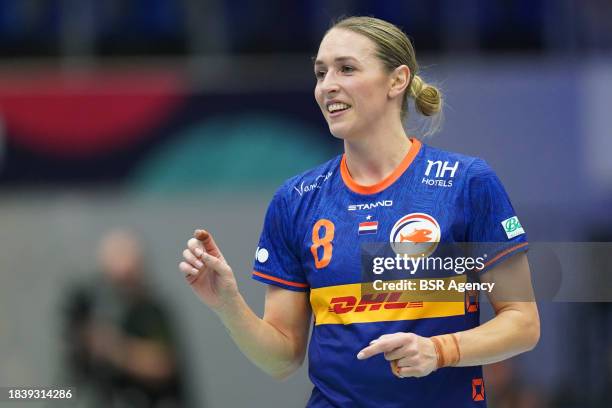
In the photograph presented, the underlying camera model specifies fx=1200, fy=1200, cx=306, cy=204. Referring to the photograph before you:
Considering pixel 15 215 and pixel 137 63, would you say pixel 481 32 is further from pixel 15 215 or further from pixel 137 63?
pixel 15 215

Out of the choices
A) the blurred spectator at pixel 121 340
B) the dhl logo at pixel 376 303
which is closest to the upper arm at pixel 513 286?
the dhl logo at pixel 376 303

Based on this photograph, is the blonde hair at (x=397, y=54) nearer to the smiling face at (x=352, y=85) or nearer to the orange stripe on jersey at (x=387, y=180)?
the smiling face at (x=352, y=85)

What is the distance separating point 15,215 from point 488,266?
772 cm

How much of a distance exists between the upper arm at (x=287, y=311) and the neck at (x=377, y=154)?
0.48 metres

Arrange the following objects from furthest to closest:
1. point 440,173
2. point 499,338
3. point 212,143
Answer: point 212,143
point 440,173
point 499,338

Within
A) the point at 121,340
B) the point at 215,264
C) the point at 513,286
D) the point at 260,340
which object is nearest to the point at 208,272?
the point at 215,264

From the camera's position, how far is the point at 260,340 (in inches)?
167

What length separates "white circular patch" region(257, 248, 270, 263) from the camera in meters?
4.39

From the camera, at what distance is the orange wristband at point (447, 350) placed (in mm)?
3770

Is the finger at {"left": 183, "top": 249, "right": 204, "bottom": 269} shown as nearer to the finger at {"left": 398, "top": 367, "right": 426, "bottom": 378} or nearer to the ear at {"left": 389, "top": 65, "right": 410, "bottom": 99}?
the finger at {"left": 398, "top": 367, "right": 426, "bottom": 378}

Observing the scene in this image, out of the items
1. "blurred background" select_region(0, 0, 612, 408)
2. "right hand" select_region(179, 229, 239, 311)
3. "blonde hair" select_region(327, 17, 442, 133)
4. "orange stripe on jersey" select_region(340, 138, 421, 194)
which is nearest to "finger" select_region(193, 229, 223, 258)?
"right hand" select_region(179, 229, 239, 311)

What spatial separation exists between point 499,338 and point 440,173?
2.00ft

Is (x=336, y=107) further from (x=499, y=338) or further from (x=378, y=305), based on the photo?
(x=499, y=338)

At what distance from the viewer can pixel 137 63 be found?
41.0 feet
